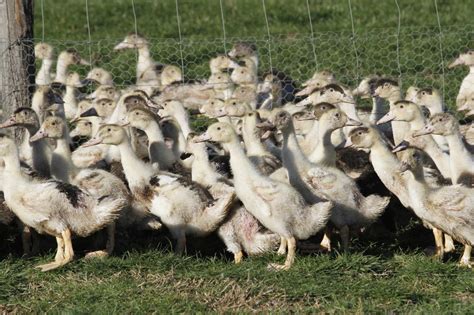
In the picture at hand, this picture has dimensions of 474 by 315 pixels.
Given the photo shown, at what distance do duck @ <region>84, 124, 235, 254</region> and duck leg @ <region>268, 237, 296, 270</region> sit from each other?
2.17 ft

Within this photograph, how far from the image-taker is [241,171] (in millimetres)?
9367

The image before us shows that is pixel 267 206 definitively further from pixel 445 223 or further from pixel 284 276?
pixel 445 223

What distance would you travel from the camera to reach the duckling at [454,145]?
9.76 metres

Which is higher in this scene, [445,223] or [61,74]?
[61,74]

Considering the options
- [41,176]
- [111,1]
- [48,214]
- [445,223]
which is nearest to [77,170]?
[41,176]

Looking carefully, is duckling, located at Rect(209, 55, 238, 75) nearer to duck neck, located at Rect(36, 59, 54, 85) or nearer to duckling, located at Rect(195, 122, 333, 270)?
duck neck, located at Rect(36, 59, 54, 85)

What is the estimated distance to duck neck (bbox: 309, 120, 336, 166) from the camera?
399 inches

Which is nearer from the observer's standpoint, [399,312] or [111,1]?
[399,312]

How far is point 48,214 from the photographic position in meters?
9.18

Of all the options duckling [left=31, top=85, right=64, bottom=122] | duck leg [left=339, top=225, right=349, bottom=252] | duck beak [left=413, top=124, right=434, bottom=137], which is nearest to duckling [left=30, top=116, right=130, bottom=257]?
duckling [left=31, top=85, right=64, bottom=122]

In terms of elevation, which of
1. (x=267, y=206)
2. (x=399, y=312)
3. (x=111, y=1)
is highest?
(x=111, y=1)

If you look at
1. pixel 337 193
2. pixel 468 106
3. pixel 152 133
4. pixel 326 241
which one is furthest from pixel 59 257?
pixel 468 106

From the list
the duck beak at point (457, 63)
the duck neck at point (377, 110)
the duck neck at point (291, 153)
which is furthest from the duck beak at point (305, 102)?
the duck neck at point (291, 153)

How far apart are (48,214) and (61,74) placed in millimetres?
5623
